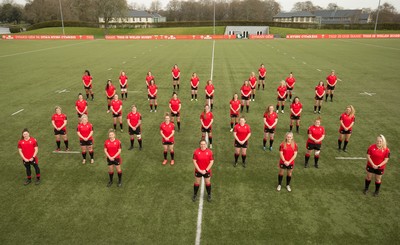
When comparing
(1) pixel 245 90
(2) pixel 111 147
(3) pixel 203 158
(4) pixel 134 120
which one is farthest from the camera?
(1) pixel 245 90

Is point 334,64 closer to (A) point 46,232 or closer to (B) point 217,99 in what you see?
(B) point 217,99

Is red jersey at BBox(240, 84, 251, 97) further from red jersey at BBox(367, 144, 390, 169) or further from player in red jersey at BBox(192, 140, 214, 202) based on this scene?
player in red jersey at BBox(192, 140, 214, 202)

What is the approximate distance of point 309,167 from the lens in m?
10.4

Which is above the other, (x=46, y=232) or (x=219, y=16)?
(x=219, y=16)

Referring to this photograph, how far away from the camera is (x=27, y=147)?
29.1 feet

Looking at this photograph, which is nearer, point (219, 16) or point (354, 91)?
point (354, 91)

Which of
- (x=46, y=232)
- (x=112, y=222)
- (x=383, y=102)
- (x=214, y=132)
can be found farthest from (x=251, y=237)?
(x=383, y=102)

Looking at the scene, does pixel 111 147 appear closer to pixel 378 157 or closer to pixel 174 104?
pixel 174 104

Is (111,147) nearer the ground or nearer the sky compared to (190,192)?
nearer the sky

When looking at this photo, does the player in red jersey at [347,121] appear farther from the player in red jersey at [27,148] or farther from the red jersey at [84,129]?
the player in red jersey at [27,148]

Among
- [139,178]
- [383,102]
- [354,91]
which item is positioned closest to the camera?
[139,178]

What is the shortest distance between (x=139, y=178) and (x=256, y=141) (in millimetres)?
5420

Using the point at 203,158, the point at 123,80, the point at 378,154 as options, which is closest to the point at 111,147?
the point at 203,158

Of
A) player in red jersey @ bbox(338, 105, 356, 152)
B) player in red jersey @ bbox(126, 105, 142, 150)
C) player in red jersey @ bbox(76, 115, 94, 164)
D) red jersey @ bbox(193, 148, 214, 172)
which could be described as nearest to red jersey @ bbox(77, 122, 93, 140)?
player in red jersey @ bbox(76, 115, 94, 164)
